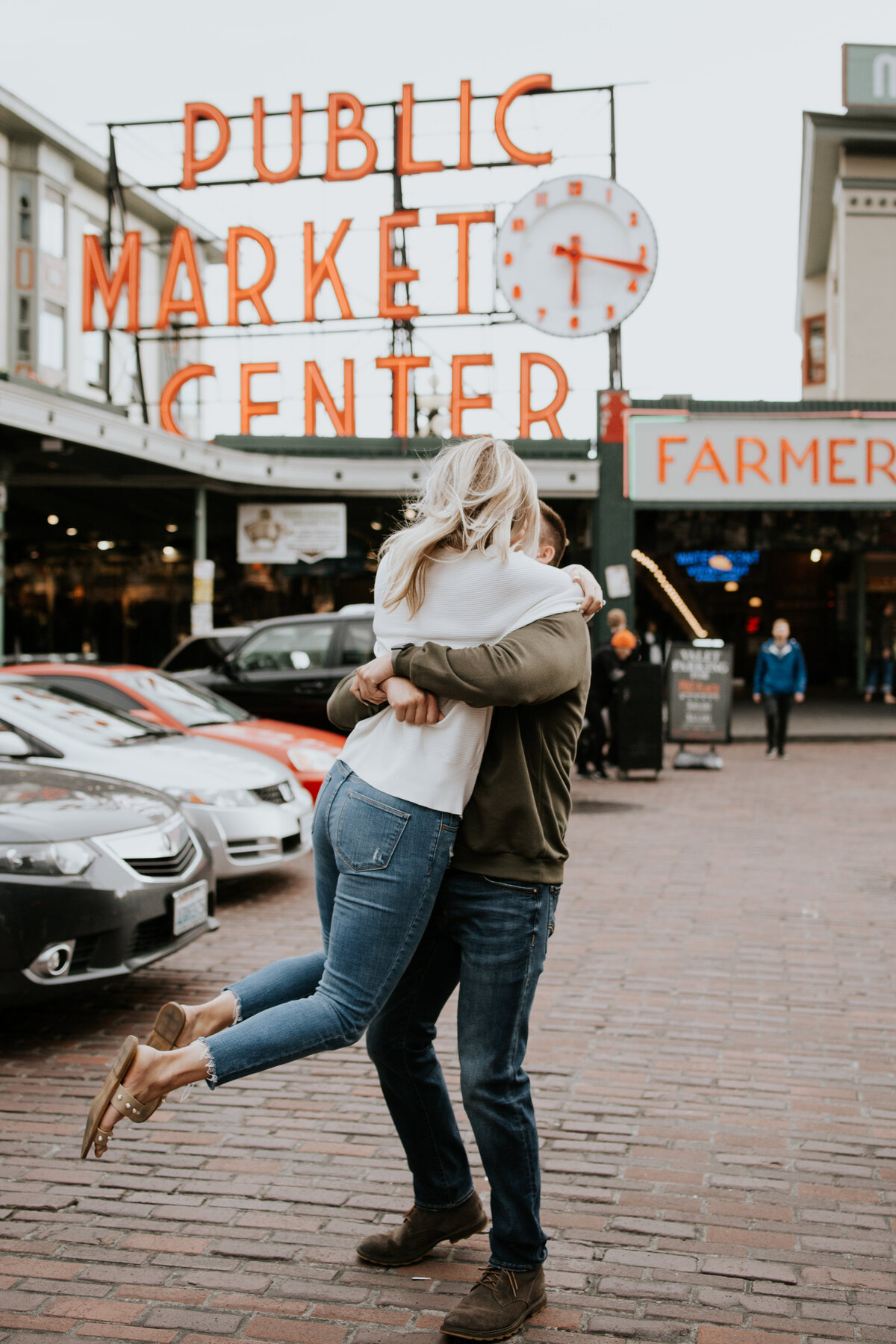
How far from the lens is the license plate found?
202 inches

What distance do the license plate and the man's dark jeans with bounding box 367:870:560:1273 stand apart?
245 cm

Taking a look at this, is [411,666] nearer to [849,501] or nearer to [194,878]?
[194,878]

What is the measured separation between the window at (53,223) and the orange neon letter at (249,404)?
44.6ft

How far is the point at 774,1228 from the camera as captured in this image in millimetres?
3254

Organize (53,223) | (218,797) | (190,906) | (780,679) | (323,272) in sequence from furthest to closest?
(53,223) < (323,272) < (780,679) < (218,797) < (190,906)

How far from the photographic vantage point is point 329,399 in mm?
23594

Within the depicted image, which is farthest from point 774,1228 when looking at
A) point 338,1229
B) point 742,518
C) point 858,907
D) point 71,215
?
point 71,215

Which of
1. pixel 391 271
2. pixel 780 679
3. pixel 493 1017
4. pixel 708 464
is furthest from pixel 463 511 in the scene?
pixel 391 271

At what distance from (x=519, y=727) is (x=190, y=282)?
78.5 ft

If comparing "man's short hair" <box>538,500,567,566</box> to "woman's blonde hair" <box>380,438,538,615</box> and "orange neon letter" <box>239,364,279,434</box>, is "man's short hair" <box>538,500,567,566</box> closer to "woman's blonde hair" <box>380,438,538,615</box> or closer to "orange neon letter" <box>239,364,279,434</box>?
"woman's blonde hair" <box>380,438,538,615</box>

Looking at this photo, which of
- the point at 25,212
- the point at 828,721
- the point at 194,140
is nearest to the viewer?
the point at 828,721

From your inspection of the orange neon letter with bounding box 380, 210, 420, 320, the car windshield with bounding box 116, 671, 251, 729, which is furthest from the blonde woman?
the orange neon letter with bounding box 380, 210, 420, 320

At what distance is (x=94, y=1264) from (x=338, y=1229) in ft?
2.06

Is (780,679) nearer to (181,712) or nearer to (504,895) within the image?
(181,712)
